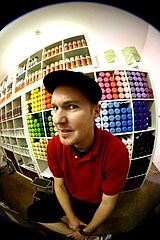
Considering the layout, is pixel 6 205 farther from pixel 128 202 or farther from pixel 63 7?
pixel 63 7

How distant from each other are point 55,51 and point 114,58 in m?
0.15

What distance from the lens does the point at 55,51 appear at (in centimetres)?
44

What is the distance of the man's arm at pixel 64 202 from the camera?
1.65 ft

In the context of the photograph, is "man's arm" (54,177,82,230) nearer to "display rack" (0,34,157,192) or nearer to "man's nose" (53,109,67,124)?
"display rack" (0,34,157,192)

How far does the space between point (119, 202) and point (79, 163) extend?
164 millimetres

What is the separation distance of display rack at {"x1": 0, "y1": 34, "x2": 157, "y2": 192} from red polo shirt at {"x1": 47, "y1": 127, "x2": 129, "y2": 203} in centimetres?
2

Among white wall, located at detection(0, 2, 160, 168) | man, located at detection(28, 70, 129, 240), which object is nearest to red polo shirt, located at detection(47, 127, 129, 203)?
man, located at detection(28, 70, 129, 240)

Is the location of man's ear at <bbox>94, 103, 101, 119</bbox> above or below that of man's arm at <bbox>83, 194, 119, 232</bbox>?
above

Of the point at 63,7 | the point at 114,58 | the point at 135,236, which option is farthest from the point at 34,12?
the point at 135,236

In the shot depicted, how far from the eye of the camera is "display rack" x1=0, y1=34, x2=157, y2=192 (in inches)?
16.9

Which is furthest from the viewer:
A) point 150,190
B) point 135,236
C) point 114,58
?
point 135,236

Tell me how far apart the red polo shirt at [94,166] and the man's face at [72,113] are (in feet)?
0.15

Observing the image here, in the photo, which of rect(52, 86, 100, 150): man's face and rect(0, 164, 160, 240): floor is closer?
rect(52, 86, 100, 150): man's face

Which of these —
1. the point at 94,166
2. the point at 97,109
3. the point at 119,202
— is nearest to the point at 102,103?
the point at 97,109
